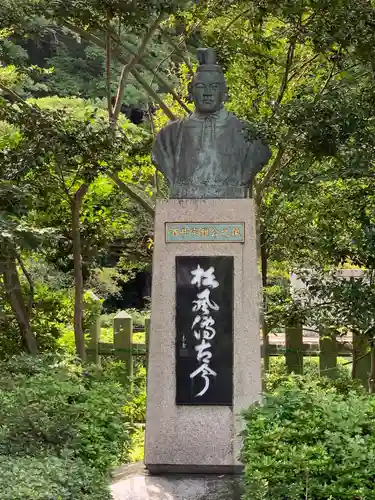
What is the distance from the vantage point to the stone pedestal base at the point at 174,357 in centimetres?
523

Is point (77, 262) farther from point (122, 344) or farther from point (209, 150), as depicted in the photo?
point (209, 150)

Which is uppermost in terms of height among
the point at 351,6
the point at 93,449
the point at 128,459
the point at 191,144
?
the point at 351,6

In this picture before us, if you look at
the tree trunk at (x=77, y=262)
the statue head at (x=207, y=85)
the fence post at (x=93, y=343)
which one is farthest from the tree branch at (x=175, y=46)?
the fence post at (x=93, y=343)

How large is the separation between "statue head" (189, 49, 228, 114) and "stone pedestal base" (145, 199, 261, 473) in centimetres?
73

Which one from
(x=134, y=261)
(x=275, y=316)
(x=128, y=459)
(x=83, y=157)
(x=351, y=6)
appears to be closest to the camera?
(x=351, y=6)

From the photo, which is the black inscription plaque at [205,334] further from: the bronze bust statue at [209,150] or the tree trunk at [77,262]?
the tree trunk at [77,262]

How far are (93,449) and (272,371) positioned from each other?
17.9ft

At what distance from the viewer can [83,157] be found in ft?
24.2

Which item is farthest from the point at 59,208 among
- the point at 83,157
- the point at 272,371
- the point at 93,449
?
the point at 93,449

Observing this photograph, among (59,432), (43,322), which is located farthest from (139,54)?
(59,432)

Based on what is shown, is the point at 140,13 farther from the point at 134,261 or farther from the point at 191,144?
the point at 134,261

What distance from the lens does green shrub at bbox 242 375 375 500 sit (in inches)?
138

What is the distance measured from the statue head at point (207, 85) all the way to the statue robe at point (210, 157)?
0.09m

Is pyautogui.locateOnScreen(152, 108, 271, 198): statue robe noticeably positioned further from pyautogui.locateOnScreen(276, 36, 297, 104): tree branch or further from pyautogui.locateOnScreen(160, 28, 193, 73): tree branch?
pyautogui.locateOnScreen(160, 28, 193, 73): tree branch
